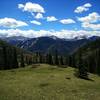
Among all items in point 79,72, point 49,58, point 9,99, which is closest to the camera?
point 9,99

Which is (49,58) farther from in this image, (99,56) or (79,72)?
(79,72)

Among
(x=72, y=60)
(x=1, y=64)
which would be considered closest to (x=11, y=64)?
(x=1, y=64)

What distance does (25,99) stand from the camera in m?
33.3

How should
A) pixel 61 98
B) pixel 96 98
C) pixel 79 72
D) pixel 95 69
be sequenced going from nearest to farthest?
pixel 61 98 < pixel 96 98 < pixel 79 72 < pixel 95 69

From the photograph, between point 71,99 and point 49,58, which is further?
point 49,58

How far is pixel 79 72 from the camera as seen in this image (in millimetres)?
75750

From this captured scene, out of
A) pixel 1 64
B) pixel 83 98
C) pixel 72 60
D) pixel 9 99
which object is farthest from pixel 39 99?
pixel 72 60

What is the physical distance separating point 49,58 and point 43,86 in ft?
356

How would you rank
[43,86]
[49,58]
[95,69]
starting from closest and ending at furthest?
[43,86] < [95,69] < [49,58]

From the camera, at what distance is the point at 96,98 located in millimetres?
40375

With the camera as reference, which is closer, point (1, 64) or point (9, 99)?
point (9, 99)

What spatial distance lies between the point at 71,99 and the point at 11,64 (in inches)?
4239

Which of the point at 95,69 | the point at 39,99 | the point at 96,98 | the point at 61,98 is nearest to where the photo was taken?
the point at 39,99

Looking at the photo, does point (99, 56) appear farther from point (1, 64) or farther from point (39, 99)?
point (39, 99)
